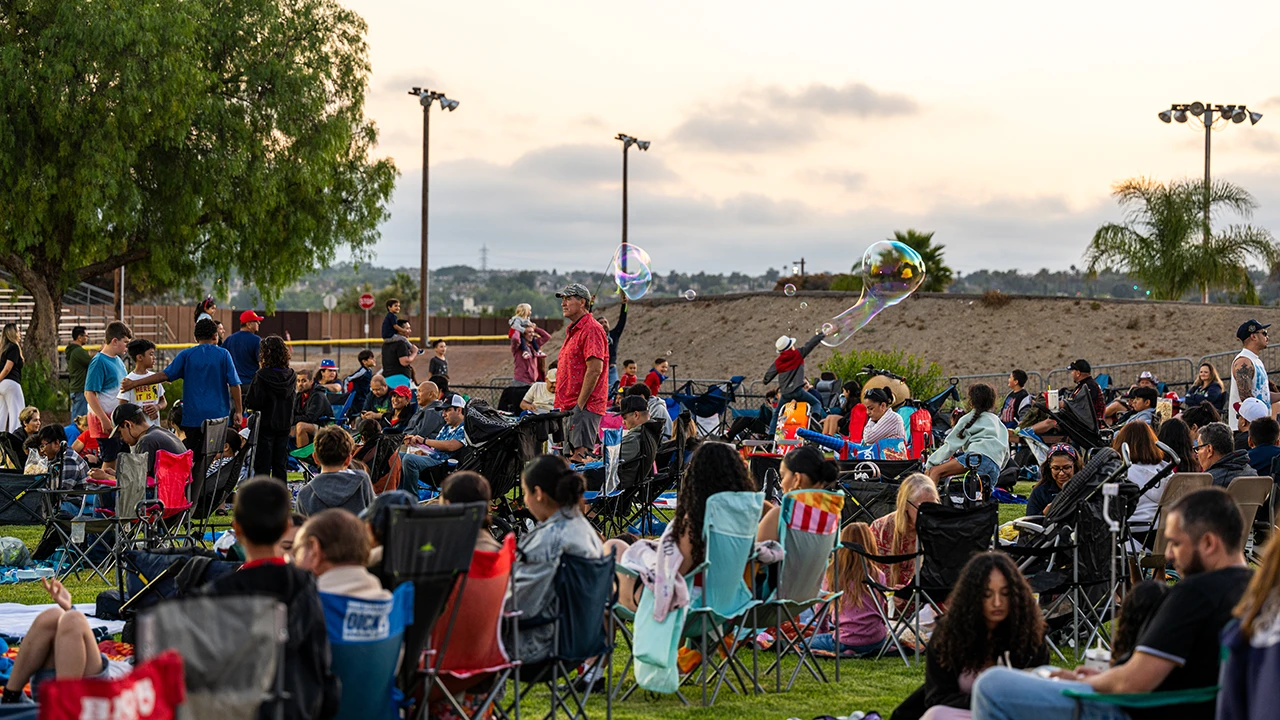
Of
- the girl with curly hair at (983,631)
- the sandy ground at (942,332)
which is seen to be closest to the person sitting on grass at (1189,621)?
the girl with curly hair at (983,631)

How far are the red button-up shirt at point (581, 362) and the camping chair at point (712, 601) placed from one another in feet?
12.4

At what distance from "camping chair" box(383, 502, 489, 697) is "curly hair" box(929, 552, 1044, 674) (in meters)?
1.75

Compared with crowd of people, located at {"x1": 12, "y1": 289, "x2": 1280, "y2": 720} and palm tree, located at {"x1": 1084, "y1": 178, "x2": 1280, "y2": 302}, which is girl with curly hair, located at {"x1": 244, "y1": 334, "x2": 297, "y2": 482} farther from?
palm tree, located at {"x1": 1084, "y1": 178, "x2": 1280, "y2": 302}

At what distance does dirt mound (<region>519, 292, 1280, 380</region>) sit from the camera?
39.2 meters

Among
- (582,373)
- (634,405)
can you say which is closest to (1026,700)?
(582,373)

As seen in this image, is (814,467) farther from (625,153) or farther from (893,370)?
(625,153)

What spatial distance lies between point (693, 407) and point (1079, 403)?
4.26 metres

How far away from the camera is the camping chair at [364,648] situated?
12.8ft

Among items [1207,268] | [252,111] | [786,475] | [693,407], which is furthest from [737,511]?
[1207,268]

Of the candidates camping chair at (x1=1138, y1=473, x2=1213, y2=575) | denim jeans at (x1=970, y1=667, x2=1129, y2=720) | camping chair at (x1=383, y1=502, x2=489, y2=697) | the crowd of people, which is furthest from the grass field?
denim jeans at (x1=970, y1=667, x2=1129, y2=720)

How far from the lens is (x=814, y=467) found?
262 inches

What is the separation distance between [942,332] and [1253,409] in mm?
31598

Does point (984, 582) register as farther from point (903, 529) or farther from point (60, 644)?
point (60, 644)

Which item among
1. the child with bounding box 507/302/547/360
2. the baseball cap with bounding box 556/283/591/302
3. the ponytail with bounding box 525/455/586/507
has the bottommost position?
the ponytail with bounding box 525/455/586/507
